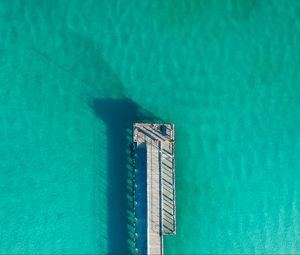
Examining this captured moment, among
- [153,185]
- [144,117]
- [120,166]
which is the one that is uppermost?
[144,117]

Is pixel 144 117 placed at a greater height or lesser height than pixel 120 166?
greater

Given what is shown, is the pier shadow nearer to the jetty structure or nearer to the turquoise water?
the turquoise water

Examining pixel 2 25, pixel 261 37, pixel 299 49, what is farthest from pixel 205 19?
pixel 2 25

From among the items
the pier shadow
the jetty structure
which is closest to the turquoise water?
the pier shadow

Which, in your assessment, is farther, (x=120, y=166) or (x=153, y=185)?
(x=120, y=166)

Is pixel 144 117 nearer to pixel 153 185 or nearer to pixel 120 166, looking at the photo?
pixel 120 166

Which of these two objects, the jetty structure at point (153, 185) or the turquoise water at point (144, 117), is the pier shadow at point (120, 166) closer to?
the turquoise water at point (144, 117)

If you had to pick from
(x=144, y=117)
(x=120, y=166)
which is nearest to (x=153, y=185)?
(x=120, y=166)

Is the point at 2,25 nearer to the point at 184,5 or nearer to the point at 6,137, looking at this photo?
the point at 6,137
